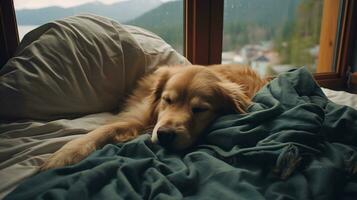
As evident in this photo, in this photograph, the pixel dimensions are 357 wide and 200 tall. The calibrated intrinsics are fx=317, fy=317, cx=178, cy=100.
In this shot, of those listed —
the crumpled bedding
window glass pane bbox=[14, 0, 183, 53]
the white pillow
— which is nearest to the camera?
the crumpled bedding

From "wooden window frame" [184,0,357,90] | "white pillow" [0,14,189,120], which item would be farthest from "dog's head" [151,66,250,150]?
"wooden window frame" [184,0,357,90]

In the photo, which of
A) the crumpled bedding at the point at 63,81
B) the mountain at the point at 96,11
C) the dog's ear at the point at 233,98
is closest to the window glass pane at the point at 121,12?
the mountain at the point at 96,11

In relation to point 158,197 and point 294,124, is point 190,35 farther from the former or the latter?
point 158,197

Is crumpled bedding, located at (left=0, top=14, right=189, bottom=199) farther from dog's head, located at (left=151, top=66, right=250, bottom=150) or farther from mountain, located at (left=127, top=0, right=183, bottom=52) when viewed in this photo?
mountain, located at (left=127, top=0, right=183, bottom=52)

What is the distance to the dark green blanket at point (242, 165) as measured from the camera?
2.67ft

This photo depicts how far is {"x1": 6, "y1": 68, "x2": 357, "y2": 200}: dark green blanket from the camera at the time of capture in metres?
0.81

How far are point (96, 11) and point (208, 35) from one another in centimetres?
70

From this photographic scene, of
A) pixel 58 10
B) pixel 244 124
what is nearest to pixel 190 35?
pixel 58 10

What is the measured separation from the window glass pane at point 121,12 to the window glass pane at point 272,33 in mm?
350

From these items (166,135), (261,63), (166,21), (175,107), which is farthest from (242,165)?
(261,63)

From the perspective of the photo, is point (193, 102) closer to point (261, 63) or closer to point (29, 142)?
point (29, 142)

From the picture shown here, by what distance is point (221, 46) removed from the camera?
2.07m

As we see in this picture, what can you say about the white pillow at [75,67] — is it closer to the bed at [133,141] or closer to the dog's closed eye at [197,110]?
the bed at [133,141]

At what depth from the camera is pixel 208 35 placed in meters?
2.01
